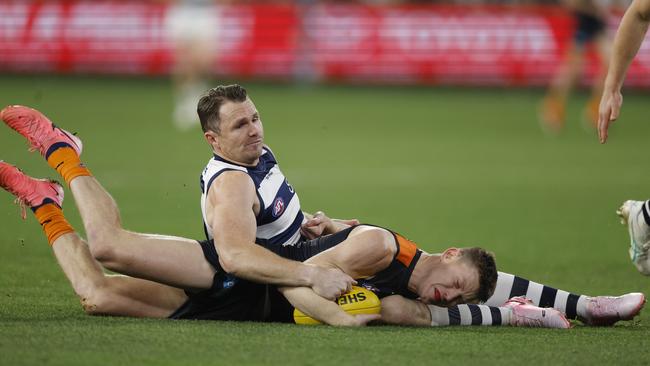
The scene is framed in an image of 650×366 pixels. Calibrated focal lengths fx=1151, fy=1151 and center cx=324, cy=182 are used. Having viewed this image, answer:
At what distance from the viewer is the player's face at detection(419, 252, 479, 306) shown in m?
6.05

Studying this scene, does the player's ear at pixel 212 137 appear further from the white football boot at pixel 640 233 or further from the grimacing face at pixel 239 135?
the white football boot at pixel 640 233

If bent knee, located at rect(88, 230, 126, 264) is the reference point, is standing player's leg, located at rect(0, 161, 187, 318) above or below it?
below

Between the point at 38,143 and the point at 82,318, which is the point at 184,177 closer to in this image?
the point at 38,143

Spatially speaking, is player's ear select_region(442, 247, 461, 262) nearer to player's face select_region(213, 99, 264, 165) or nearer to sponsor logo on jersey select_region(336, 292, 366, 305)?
sponsor logo on jersey select_region(336, 292, 366, 305)

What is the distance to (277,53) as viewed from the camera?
2492 cm

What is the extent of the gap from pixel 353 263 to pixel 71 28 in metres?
19.6

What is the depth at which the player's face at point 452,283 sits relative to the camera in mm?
6047

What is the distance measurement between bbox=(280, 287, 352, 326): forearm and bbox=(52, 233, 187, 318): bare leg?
738mm

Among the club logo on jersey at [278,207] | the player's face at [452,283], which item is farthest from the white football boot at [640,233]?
the club logo on jersey at [278,207]

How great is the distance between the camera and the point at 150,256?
6.12m

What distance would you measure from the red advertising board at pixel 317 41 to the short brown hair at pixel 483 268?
1837cm

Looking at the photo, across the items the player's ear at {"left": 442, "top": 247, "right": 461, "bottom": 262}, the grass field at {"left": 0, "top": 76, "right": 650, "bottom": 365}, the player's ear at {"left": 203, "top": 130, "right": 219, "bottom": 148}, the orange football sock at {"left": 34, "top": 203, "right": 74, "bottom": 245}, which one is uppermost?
the player's ear at {"left": 203, "top": 130, "right": 219, "bottom": 148}

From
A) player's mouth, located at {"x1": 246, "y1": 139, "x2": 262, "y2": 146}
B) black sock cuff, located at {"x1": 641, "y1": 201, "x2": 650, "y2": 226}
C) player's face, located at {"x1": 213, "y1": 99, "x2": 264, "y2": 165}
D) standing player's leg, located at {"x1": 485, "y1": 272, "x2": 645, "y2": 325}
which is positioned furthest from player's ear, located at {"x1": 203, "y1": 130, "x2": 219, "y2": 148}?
black sock cuff, located at {"x1": 641, "y1": 201, "x2": 650, "y2": 226}

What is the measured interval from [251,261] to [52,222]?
5.06 ft
